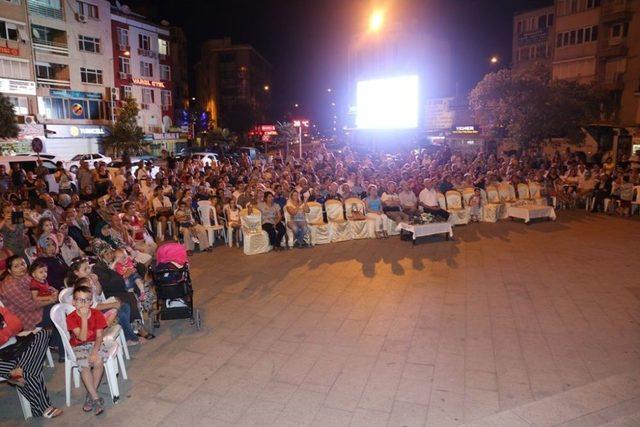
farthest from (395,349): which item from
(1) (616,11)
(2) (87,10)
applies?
(2) (87,10)

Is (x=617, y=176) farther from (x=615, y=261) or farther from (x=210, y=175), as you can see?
(x=210, y=175)

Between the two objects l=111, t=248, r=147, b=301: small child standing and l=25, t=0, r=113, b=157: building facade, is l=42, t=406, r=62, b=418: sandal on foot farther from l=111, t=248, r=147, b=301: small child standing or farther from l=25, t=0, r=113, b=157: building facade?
l=25, t=0, r=113, b=157: building facade

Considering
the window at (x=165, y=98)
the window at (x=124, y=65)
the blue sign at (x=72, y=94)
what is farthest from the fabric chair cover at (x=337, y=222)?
Answer: the window at (x=165, y=98)

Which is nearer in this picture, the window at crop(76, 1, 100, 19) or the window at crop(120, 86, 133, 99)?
the window at crop(76, 1, 100, 19)

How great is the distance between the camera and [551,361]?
5.01 metres

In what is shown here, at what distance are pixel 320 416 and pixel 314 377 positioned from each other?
2.26ft

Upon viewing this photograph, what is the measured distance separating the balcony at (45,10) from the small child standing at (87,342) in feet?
111

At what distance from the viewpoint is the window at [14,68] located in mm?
27733

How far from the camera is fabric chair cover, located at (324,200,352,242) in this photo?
36.2 feet

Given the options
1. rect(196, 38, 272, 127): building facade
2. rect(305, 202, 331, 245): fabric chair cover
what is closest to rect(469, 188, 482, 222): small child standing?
rect(305, 202, 331, 245): fabric chair cover

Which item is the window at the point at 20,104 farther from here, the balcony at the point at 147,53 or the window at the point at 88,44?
the balcony at the point at 147,53

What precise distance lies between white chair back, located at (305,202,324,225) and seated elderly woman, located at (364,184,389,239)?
1.34 meters

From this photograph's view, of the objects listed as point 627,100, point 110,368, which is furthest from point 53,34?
point 627,100

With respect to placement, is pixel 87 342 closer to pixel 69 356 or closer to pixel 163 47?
pixel 69 356
